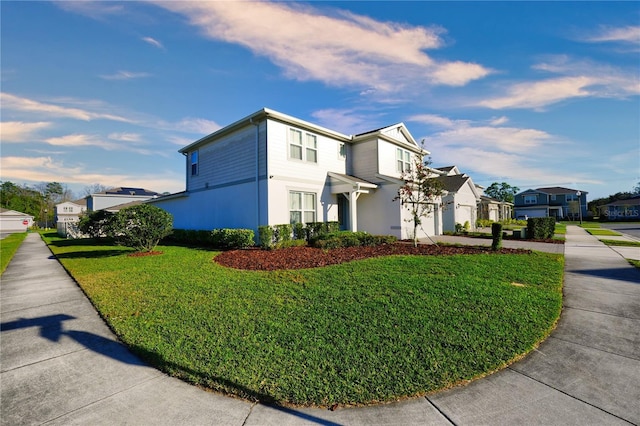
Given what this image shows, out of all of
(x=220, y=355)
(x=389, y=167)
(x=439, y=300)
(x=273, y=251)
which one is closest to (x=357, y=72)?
(x=389, y=167)

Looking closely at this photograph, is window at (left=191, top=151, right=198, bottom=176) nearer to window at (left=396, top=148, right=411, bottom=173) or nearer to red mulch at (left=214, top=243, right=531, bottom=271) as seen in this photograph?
red mulch at (left=214, top=243, right=531, bottom=271)

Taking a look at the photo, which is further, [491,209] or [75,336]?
[491,209]

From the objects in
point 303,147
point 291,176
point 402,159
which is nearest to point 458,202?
point 402,159

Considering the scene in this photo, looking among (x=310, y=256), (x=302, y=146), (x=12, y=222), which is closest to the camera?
(x=310, y=256)

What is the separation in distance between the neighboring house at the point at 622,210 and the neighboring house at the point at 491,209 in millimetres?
27080

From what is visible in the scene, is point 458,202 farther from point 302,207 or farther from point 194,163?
point 194,163

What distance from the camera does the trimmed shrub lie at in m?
11.3

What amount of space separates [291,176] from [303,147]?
67.3 inches

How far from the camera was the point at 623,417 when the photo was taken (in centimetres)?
233

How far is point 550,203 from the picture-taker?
178 feet

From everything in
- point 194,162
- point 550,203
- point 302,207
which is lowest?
point 302,207

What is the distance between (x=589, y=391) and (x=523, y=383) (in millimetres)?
560

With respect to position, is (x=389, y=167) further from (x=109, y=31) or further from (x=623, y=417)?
(x=623, y=417)

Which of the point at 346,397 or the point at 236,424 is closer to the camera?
the point at 236,424
